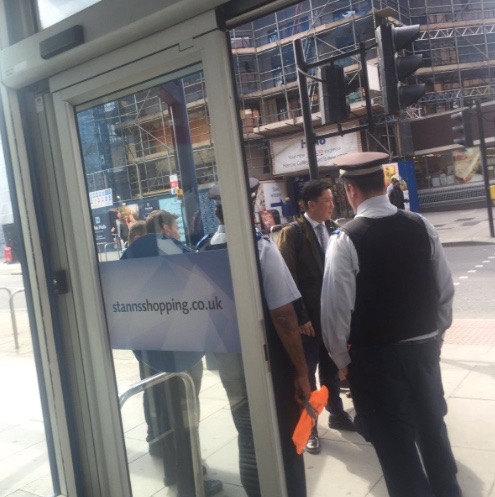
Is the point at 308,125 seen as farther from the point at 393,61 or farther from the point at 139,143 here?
the point at 139,143

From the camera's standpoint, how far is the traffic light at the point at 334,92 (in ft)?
18.2

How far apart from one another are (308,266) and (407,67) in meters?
2.31

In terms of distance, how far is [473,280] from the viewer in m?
10.0

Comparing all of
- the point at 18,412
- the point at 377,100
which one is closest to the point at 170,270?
the point at 18,412

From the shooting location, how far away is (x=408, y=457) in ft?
8.69

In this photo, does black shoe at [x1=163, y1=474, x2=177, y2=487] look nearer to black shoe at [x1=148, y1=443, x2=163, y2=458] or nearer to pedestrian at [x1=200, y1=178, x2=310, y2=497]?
black shoe at [x1=148, y1=443, x2=163, y2=458]

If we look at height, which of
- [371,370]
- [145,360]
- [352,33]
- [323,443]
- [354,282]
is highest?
[352,33]

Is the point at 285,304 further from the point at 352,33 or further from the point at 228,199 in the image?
the point at 352,33

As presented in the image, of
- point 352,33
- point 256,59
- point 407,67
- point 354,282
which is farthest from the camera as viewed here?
point 256,59

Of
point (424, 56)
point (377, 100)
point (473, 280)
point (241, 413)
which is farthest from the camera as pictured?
point (424, 56)

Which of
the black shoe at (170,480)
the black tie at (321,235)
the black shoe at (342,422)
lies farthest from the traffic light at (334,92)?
the black shoe at (170,480)

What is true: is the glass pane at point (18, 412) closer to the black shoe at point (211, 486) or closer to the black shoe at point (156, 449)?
the black shoe at point (156, 449)

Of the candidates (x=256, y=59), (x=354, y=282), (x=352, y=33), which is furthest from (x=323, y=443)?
(x=256, y=59)

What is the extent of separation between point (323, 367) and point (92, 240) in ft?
7.07
